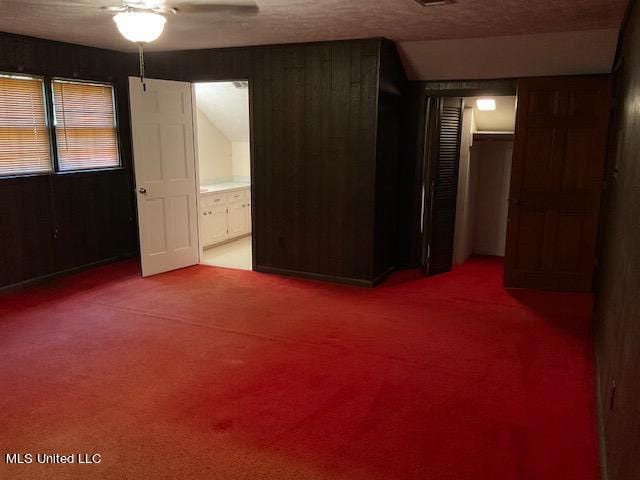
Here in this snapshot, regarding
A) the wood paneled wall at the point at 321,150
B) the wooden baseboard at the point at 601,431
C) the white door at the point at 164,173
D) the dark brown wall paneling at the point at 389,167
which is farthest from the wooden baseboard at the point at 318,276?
the wooden baseboard at the point at 601,431

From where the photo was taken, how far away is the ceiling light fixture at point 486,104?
5836 millimetres

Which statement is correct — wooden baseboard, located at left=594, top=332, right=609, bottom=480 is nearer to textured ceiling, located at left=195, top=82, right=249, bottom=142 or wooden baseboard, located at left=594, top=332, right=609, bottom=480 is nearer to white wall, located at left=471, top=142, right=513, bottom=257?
white wall, located at left=471, top=142, right=513, bottom=257

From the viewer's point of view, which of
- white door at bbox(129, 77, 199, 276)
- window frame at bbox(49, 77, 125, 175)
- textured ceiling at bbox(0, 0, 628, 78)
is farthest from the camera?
white door at bbox(129, 77, 199, 276)

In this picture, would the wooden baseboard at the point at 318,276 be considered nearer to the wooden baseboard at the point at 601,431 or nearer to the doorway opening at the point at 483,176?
the doorway opening at the point at 483,176

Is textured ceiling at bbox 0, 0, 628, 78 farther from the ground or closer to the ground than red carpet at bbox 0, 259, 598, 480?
farther from the ground

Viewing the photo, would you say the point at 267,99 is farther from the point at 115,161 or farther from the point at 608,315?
the point at 608,315

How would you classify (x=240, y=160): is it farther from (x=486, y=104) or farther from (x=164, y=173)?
(x=486, y=104)

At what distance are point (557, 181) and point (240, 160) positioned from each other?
476cm

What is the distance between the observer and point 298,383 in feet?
10.3

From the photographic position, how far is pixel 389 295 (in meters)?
4.91

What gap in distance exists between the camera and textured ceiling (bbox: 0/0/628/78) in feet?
11.4

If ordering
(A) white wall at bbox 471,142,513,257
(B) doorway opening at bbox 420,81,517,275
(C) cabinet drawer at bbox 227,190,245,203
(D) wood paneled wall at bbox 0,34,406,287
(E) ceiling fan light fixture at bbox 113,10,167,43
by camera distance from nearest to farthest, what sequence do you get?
(E) ceiling fan light fixture at bbox 113,10,167,43, (D) wood paneled wall at bbox 0,34,406,287, (B) doorway opening at bbox 420,81,517,275, (A) white wall at bbox 471,142,513,257, (C) cabinet drawer at bbox 227,190,245,203

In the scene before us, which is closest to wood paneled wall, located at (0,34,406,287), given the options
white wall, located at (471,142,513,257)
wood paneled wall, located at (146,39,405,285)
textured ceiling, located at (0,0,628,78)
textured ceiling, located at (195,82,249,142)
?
wood paneled wall, located at (146,39,405,285)

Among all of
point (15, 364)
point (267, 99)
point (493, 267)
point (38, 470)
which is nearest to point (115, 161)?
point (267, 99)
